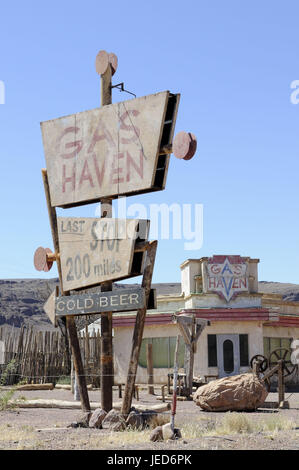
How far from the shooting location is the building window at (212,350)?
28688 millimetres

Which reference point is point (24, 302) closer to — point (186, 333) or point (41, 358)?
point (41, 358)

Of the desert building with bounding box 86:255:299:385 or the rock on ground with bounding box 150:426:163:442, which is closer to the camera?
the rock on ground with bounding box 150:426:163:442

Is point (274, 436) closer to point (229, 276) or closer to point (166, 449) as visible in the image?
point (166, 449)

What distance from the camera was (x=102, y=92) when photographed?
1402cm

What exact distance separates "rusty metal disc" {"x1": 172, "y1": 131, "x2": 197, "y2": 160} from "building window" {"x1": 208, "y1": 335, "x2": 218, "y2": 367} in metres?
17.4

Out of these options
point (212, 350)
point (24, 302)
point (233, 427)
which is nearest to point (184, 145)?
point (233, 427)

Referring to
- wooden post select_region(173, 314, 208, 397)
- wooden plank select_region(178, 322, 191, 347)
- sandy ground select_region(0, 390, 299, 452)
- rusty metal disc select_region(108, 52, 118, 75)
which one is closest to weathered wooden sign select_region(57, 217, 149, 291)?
sandy ground select_region(0, 390, 299, 452)

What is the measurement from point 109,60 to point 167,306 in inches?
684

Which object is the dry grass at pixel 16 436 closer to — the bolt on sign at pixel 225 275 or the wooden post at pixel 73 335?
the wooden post at pixel 73 335

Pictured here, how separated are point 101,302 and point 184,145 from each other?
3362mm

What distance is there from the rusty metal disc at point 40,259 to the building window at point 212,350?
15270 millimetres

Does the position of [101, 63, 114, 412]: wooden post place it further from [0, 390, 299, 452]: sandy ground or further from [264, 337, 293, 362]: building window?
[264, 337, 293, 362]: building window

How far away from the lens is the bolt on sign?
28.5m

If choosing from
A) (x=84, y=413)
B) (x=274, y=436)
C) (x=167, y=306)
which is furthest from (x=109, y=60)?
(x=167, y=306)
